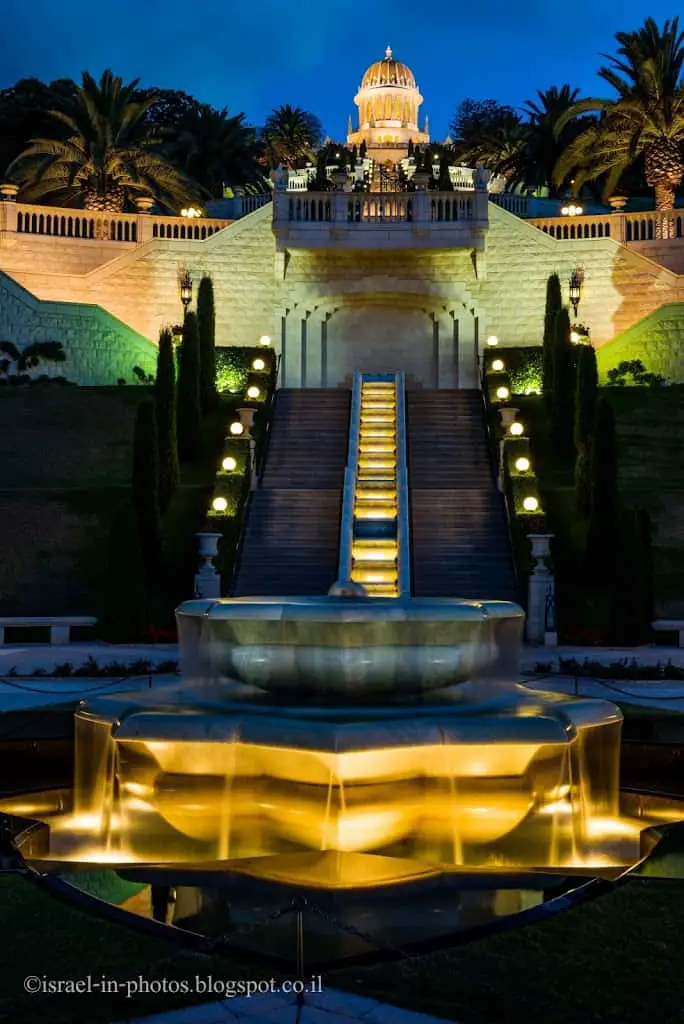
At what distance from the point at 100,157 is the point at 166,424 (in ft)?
70.1

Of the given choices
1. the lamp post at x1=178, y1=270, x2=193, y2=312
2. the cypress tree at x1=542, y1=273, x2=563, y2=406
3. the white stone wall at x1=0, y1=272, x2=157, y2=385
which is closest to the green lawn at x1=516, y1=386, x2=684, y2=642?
the cypress tree at x1=542, y1=273, x2=563, y2=406

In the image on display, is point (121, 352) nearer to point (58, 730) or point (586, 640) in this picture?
point (586, 640)

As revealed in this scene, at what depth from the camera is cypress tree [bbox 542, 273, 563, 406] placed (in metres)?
33.3

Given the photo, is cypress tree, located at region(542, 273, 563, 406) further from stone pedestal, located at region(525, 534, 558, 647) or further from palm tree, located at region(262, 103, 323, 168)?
palm tree, located at region(262, 103, 323, 168)

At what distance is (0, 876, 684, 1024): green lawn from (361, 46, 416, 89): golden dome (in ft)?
219

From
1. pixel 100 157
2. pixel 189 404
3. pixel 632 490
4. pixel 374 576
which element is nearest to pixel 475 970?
pixel 374 576

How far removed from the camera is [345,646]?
9773 mm

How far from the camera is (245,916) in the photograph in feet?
21.0

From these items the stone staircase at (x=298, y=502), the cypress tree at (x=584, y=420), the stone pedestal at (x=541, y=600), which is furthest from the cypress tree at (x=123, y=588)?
the cypress tree at (x=584, y=420)

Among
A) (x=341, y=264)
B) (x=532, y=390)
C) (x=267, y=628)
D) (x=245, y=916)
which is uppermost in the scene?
(x=341, y=264)

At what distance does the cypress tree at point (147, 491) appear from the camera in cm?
2406

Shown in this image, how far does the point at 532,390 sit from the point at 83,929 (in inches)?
1292

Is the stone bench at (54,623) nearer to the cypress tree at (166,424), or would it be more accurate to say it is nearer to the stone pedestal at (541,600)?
the cypress tree at (166,424)

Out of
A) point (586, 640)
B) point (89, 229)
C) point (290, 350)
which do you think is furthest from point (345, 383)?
point (586, 640)
